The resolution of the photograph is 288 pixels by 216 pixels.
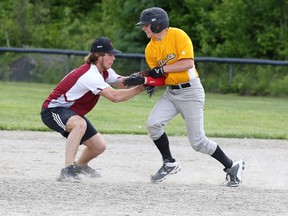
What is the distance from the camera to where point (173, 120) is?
17547 mm

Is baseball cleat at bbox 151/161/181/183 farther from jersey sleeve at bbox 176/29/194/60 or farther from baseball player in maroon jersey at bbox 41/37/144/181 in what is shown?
jersey sleeve at bbox 176/29/194/60

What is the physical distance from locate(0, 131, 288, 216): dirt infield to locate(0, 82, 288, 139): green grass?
1.34 metres

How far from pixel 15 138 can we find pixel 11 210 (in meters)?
6.06

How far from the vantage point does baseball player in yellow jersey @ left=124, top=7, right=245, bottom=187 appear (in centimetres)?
889

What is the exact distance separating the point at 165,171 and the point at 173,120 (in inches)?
327

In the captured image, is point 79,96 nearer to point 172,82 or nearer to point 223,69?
point 172,82

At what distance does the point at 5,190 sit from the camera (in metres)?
8.20

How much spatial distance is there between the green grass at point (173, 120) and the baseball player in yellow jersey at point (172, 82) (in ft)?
17.4

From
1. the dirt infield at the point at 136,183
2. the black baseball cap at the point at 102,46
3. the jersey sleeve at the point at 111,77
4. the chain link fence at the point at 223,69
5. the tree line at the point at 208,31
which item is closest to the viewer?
the dirt infield at the point at 136,183

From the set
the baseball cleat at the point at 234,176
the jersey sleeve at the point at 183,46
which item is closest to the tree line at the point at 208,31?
the baseball cleat at the point at 234,176

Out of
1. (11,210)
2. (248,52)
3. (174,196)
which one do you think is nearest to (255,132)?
(174,196)

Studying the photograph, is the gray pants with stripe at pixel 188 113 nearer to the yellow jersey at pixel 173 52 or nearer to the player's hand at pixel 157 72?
the yellow jersey at pixel 173 52

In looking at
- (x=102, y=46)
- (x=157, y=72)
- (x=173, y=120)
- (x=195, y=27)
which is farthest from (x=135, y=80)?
(x=195, y=27)

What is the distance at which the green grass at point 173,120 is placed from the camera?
49.5 ft
